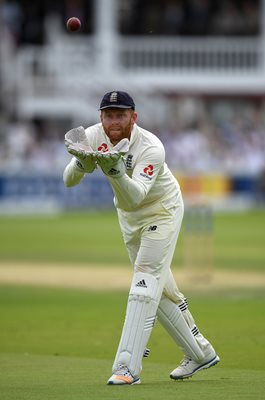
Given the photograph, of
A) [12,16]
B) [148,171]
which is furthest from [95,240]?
[12,16]

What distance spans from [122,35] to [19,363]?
34608 mm

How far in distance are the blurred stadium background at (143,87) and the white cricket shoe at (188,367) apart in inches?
930

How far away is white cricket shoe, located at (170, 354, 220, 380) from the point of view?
27.5 ft

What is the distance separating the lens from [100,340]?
11.2 m

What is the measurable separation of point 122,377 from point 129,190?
1.26 meters

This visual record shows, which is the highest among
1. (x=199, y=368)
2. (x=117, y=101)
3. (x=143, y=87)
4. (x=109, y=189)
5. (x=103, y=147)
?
(x=117, y=101)

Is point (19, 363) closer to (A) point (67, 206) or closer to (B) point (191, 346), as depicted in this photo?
(B) point (191, 346)

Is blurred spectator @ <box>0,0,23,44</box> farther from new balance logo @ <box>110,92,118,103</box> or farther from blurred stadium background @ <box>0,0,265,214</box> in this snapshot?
new balance logo @ <box>110,92,118,103</box>

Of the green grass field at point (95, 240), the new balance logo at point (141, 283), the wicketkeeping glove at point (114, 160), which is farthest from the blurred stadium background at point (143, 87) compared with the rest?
the wicketkeeping glove at point (114, 160)

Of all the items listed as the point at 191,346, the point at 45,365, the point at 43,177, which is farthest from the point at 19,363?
the point at 43,177

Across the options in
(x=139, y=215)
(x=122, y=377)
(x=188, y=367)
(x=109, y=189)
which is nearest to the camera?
(x=122, y=377)

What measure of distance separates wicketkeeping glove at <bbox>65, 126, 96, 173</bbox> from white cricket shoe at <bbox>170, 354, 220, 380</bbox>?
5.45ft

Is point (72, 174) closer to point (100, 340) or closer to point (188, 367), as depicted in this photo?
point (188, 367)

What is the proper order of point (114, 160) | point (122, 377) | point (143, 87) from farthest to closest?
point (143, 87), point (122, 377), point (114, 160)
